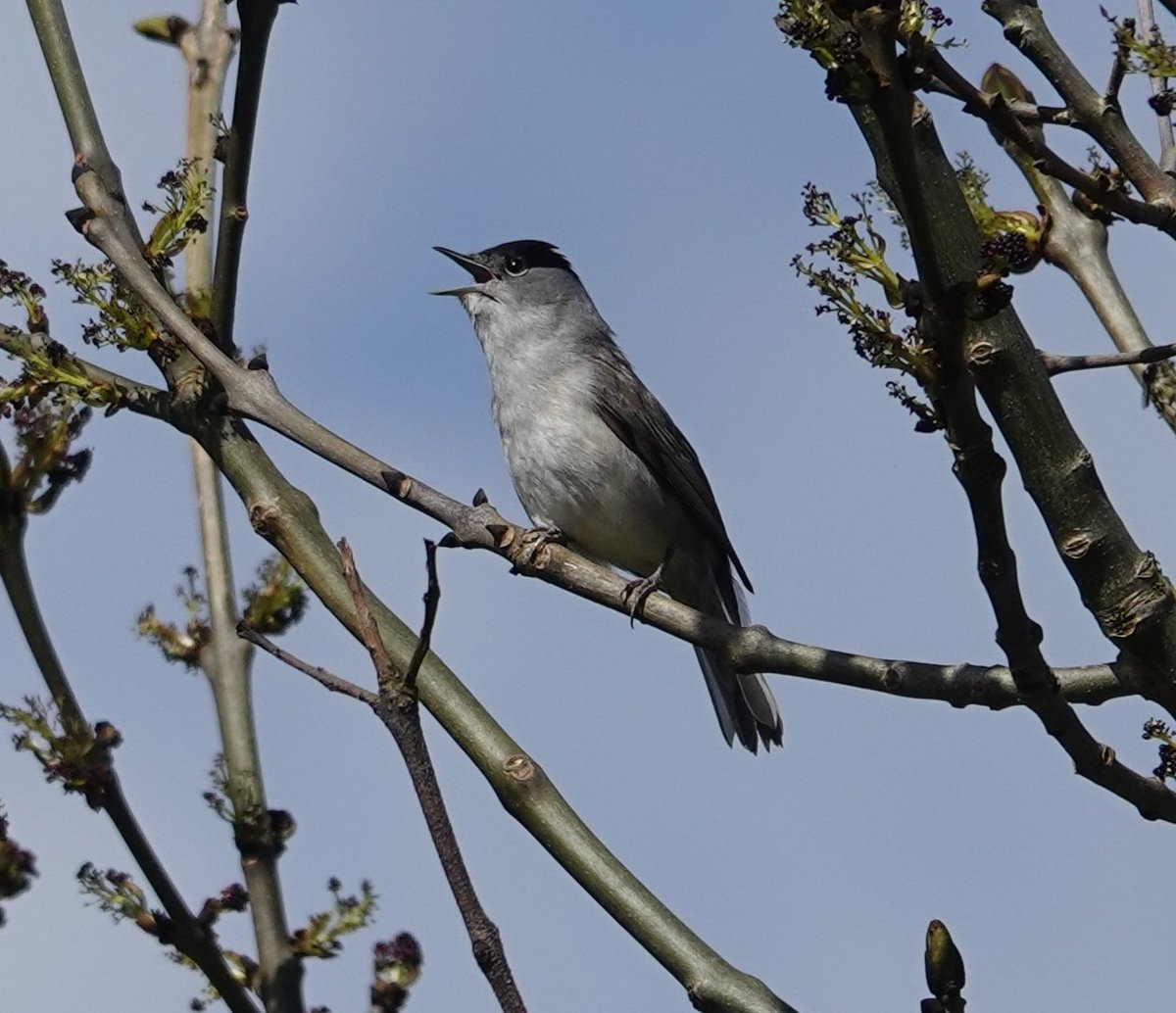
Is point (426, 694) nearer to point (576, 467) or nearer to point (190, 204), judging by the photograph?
point (190, 204)

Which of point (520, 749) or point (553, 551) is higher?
point (553, 551)

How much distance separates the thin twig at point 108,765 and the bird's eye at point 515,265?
514 centimetres

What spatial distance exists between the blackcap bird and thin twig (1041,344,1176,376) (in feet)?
13.3

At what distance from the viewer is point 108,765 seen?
345 cm

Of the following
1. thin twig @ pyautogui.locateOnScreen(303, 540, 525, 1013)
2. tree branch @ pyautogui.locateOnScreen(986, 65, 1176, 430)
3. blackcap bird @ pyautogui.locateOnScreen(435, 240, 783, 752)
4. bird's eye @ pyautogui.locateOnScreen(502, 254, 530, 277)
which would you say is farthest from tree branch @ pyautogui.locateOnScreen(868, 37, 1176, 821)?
bird's eye @ pyautogui.locateOnScreen(502, 254, 530, 277)

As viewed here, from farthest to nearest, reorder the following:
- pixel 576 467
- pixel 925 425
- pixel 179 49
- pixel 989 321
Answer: pixel 576 467
pixel 179 49
pixel 989 321
pixel 925 425

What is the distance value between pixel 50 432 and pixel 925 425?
2.07 meters

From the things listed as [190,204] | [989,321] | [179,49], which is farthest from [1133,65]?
[179,49]

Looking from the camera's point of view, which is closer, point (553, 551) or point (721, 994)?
point (721, 994)

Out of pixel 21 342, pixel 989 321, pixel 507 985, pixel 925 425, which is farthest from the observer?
pixel 21 342

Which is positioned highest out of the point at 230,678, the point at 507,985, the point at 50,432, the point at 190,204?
the point at 190,204

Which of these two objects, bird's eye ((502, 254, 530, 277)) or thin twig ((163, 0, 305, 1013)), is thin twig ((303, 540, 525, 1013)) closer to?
thin twig ((163, 0, 305, 1013))

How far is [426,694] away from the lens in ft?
11.5

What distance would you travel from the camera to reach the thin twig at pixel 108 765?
10.8ft
